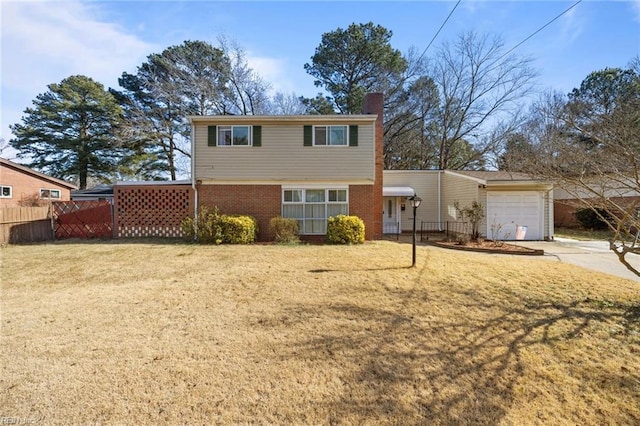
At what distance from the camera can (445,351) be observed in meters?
3.87

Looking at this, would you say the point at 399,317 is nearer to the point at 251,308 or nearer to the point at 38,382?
the point at 251,308

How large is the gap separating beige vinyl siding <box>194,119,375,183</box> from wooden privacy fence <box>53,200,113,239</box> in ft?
15.4

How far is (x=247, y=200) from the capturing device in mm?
12875

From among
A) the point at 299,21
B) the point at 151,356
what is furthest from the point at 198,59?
the point at 151,356

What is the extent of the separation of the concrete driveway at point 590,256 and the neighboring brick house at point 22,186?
2800cm

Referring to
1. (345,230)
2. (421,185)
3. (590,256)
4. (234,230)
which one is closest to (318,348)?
(345,230)

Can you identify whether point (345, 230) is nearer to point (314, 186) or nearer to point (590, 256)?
point (314, 186)

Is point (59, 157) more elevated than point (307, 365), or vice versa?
point (59, 157)

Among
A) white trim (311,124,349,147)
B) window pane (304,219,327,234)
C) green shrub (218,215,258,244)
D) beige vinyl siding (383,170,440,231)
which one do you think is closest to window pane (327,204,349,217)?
window pane (304,219,327,234)

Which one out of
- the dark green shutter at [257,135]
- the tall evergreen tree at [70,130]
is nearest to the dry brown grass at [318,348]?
the dark green shutter at [257,135]

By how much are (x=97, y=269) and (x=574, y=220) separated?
82.6 ft

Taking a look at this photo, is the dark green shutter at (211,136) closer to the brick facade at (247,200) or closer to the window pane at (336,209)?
the brick facade at (247,200)

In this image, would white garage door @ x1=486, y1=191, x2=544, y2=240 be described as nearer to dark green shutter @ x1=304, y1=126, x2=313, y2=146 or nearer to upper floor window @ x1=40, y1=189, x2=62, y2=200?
dark green shutter @ x1=304, y1=126, x2=313, y2=146

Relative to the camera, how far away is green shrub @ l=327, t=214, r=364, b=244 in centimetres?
1175
